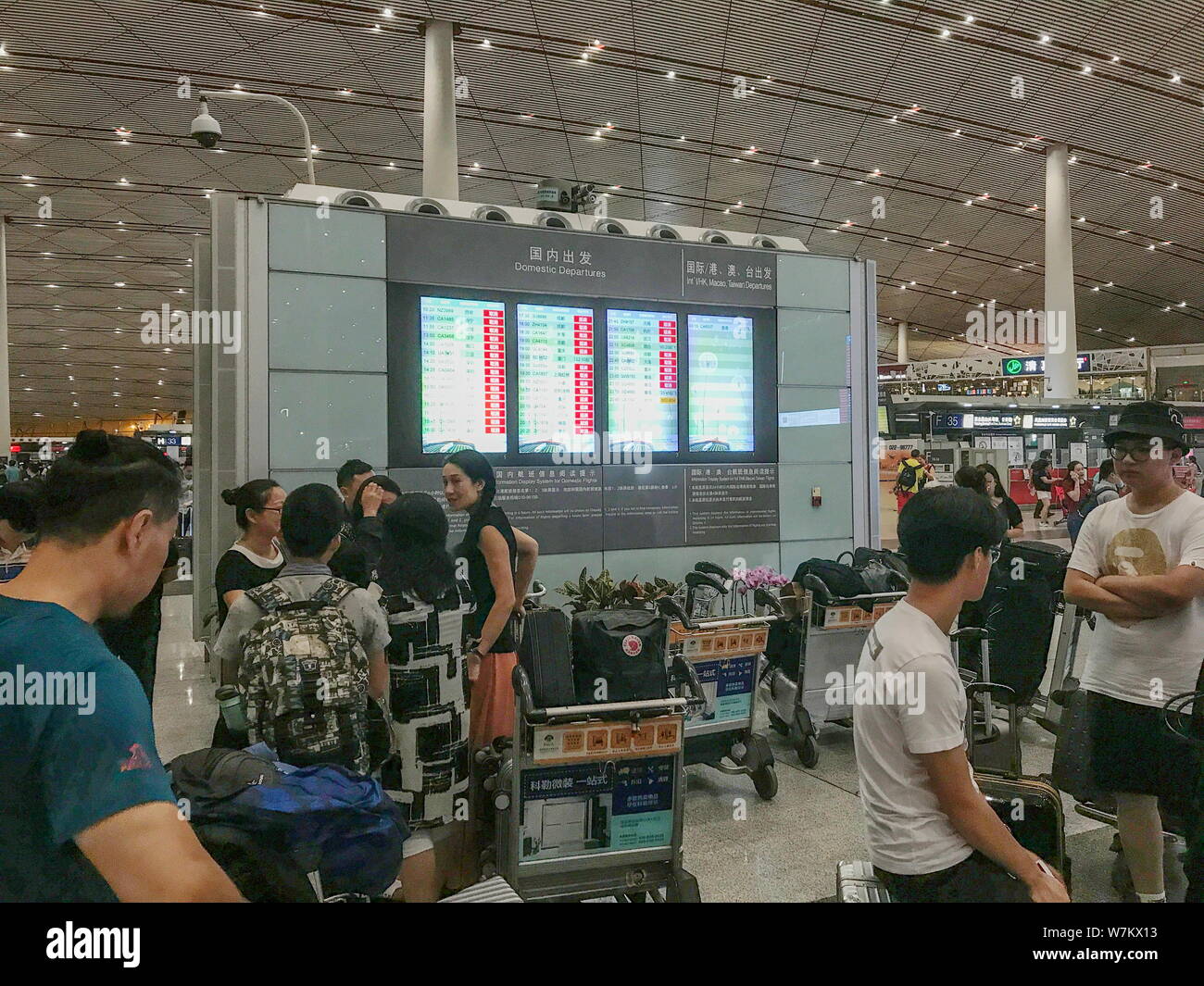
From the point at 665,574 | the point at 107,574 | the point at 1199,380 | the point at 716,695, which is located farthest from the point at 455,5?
the point at 1199,380

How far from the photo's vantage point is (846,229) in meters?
19.8

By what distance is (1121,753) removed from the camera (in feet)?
8.34

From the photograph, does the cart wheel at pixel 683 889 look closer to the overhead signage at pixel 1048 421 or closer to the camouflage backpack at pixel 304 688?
the camouflage backpack at pixel 304 688

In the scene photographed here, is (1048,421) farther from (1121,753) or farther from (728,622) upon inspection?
(1121,753)

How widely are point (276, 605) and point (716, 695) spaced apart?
2.32 m

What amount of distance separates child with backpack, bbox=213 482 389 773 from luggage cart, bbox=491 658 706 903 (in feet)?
1.70

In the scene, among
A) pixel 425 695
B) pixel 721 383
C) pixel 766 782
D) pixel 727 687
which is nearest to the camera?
pixel 425 695

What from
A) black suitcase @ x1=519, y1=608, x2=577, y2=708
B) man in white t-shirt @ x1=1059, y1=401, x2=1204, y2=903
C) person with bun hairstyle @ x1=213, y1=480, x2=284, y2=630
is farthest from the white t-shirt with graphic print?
person with bun hairstyle @ x1=213, y1=480, x2=284, y2=630

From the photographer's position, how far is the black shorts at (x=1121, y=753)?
245 centimetres

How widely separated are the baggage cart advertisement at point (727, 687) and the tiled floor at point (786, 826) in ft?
1.26

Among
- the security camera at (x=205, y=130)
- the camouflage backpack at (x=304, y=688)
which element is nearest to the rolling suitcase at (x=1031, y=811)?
the camouflage backpack at (x=304, y=688)

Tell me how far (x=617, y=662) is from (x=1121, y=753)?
1.61 m

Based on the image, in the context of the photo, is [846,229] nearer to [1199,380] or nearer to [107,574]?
[1199,380]

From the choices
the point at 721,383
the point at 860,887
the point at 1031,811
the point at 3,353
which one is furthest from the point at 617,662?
the point at 3,353
